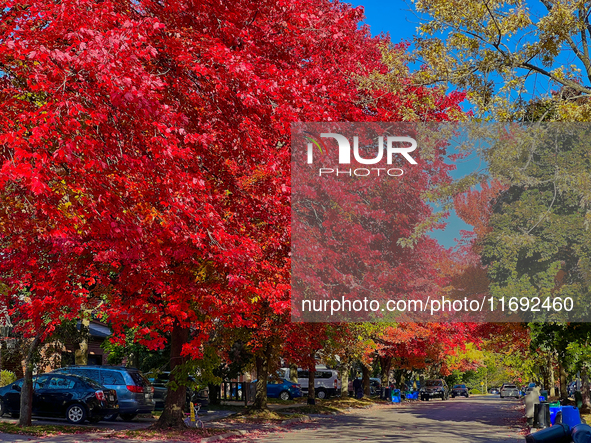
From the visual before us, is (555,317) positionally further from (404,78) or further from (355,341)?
(355,341)

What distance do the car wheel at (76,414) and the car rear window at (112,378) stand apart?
1.39 m

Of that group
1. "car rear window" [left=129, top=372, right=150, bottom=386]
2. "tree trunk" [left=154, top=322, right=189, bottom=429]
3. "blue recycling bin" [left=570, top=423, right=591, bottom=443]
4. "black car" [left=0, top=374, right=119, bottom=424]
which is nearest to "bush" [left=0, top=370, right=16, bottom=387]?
"black car" [left=0, top=374, right=119, bottom=424]

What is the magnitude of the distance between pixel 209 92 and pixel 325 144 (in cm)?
609

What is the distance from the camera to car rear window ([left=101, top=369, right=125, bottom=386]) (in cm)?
2158

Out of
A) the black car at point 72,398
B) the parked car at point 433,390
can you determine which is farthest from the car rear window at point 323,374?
the black car at point 72,398

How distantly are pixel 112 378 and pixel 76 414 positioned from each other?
168 cm

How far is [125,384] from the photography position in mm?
21562

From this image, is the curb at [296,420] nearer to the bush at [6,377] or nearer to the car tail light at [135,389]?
the car tail light at [135,389]

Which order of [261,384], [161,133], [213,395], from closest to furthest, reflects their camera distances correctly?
[161,133] < [261,384] < [213,395]

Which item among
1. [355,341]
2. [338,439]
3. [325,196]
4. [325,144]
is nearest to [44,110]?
[325,144]

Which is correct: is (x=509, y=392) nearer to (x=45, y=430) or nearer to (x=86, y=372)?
(x=86, y=372)

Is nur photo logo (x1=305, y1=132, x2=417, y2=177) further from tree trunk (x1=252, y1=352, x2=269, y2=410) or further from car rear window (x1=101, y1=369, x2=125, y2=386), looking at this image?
tree trunk (x1=252, y1=352, x2=269, y2=410)

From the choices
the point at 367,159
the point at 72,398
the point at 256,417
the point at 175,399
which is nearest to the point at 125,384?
the point at 72,398

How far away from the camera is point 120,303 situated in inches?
595
